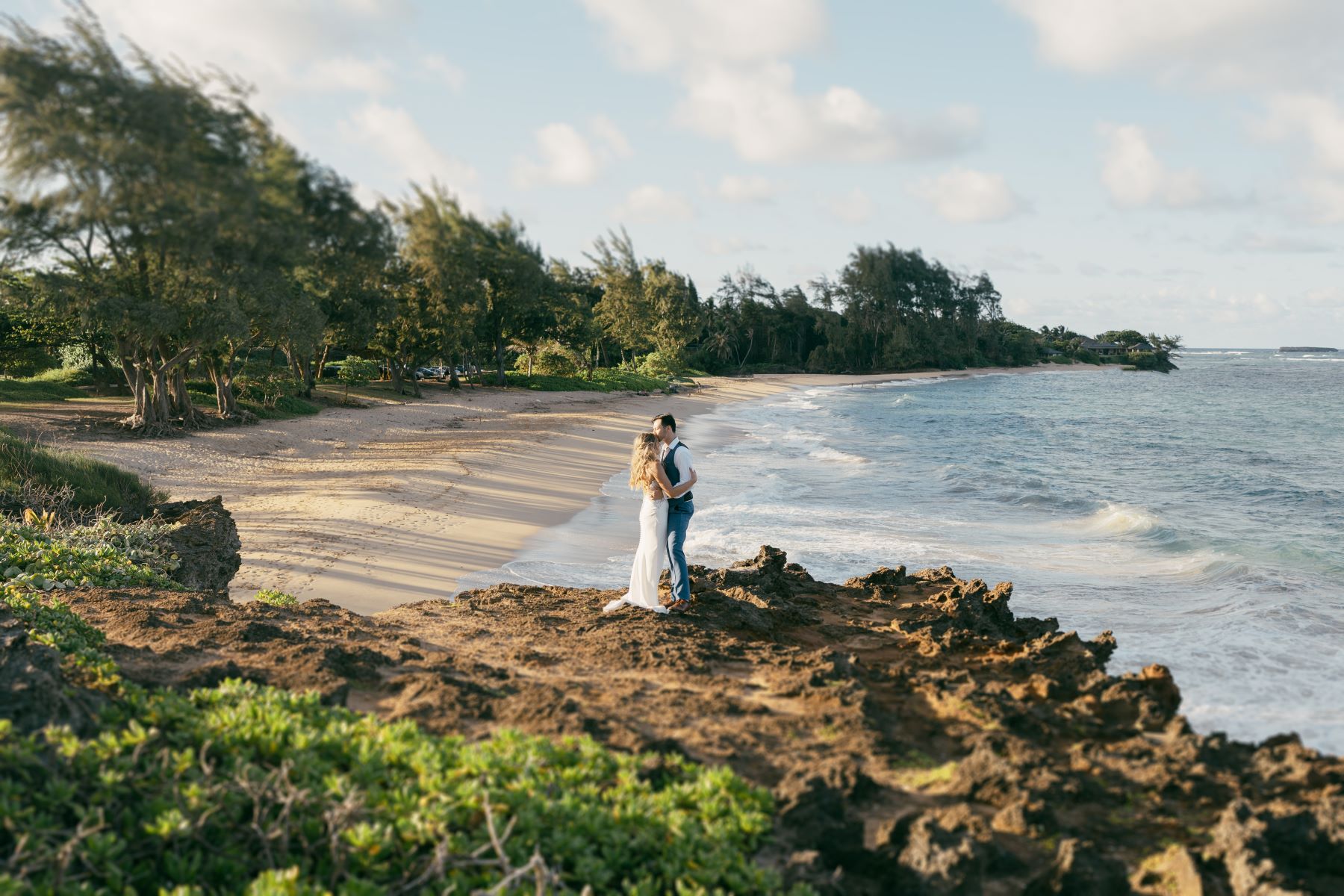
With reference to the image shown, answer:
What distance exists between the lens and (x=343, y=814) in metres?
3.49

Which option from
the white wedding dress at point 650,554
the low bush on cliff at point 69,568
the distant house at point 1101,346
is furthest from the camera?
the distant house at point 1101,346

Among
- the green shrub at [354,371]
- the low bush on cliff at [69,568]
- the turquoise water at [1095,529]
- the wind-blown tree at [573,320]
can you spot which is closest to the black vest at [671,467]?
the turquoise water at [1095,529]

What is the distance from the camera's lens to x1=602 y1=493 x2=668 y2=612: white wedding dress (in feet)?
27.0

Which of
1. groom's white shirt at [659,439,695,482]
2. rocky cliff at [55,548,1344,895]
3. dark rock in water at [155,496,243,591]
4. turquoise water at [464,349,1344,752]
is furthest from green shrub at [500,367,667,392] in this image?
rocky cliff at [55,548,1344,895]

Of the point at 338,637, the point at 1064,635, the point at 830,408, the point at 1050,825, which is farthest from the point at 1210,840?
the point at 830,408

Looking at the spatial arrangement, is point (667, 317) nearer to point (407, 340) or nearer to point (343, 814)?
point (407, 340)

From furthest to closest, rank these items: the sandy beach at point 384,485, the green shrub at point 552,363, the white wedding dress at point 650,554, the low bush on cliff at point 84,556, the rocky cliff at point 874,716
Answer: the green shrub at point 552,363, the sandy beach at point 384,485, the white wedding dress at point 650,554, the low bush on cliff at point 84,556, the rocky cliff at point 874,716

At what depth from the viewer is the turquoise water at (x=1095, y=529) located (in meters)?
8.88

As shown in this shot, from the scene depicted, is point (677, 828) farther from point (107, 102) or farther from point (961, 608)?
point (961, 608)

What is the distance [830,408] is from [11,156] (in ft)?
146

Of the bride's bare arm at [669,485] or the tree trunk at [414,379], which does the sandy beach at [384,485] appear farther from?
the tree trunk at [414,379]

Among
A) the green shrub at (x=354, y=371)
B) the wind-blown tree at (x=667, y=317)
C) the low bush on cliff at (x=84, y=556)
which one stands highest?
the wind-blown tree at (x=667, y=317)

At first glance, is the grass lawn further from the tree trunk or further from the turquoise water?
the turquoise water

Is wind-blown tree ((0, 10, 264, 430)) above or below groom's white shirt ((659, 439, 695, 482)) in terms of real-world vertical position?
above
